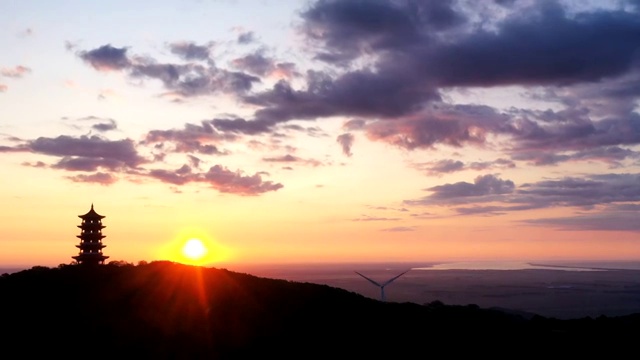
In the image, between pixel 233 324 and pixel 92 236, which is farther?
pixel 92 236

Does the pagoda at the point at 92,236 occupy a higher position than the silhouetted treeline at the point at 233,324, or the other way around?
the pagoda at the point at 92,236

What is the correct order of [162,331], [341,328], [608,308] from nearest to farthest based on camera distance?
[162,331]
[341,328]
[608,308]

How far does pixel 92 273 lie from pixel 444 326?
110 feet

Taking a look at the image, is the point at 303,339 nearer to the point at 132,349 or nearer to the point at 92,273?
the point at 132,349

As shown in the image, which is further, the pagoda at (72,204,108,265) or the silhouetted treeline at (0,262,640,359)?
the pagoda at (72,204,108,265)

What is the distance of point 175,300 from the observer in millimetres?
60938

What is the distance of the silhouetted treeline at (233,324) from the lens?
52594 mm

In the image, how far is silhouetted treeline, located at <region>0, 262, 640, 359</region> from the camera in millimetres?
52594

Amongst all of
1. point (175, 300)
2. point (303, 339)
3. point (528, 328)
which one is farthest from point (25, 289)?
point (528, 328)

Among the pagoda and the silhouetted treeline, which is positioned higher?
the pagoda

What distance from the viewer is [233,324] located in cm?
5772

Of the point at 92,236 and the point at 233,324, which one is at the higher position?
the point at 92,236

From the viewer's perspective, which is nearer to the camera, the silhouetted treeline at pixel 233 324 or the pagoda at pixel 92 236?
the silhouetted treeline at pixel 233 324

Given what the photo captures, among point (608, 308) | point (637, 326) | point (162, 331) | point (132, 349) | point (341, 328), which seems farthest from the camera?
point (608, 308)
